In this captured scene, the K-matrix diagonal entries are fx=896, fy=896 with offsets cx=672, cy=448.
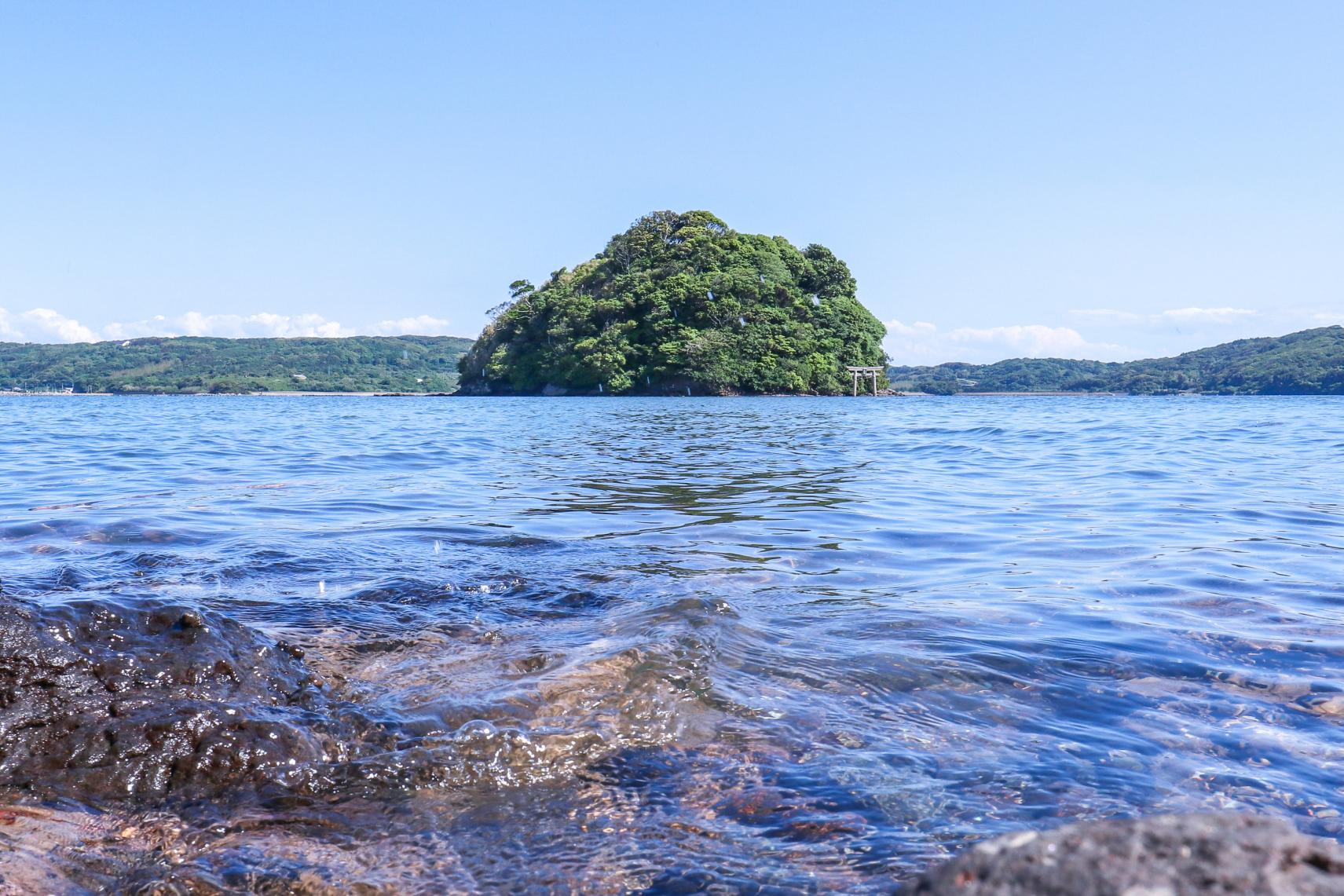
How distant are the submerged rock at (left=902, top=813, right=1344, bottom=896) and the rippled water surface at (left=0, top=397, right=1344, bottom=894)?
1.53 m

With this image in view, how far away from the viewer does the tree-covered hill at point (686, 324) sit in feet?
272

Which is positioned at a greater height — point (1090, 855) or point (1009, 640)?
point (1090, 855)

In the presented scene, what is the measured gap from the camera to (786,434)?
992 inches

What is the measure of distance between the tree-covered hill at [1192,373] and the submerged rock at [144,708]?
93.1m

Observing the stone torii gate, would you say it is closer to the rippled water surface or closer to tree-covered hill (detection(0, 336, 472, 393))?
tree-covered hill (detection(0, 336, 472, 393))

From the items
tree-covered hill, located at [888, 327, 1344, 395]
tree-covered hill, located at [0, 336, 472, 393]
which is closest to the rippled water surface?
tree-covered hill, located at [888, 327, 1344, 395]

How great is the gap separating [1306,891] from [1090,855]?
0.78 ft

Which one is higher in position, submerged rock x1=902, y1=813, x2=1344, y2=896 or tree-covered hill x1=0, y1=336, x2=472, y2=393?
tree-covered hill x1=0, y1=336, x2=472, y2=393

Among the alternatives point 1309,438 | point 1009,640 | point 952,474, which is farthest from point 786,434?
point 1009,640

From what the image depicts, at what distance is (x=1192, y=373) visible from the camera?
103125 mm

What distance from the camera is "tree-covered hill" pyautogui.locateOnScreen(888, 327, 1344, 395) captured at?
81562 mm

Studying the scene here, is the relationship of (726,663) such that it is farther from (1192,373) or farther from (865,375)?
(1192,373)

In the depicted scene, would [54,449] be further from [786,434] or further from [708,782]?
[708,782]

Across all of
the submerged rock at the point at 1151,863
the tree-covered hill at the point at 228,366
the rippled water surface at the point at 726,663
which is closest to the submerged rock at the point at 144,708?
the rippled water surface at the point at 726,663
